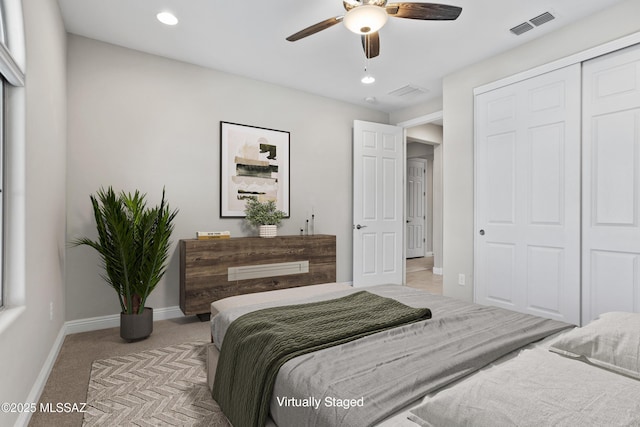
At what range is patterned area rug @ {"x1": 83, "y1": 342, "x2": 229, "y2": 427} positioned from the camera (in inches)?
69.1

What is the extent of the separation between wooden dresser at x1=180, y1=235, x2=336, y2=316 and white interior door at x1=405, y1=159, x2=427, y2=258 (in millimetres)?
4438

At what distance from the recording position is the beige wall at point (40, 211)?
5.36ft

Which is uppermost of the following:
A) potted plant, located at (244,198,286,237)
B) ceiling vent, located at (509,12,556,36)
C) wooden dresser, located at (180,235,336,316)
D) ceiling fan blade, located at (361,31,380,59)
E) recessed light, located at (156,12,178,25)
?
ceiling vent, located at (509,12,556,36)

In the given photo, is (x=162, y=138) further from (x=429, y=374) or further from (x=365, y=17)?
(x=429, y=374)

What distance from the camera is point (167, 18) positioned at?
278cm

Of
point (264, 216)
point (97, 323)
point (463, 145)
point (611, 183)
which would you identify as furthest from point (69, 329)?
point (611, 183)

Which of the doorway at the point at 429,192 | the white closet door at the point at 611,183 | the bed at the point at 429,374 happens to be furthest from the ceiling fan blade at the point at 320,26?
the doorway at the point at 429,192

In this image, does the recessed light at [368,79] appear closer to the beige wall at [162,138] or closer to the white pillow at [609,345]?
the beige wall at [162,138]

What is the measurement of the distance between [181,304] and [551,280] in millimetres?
3460

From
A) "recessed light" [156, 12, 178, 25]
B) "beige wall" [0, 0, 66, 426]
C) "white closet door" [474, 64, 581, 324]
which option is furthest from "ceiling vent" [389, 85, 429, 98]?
"beige wall" [0, 0, 66, 426]

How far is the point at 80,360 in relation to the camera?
2.45 metres

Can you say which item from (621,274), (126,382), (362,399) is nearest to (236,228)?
(126,382)

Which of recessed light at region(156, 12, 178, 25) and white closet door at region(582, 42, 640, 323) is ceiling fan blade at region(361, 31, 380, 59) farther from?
white closet door at region(582, 42, 640, 323)

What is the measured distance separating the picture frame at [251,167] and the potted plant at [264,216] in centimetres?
12
